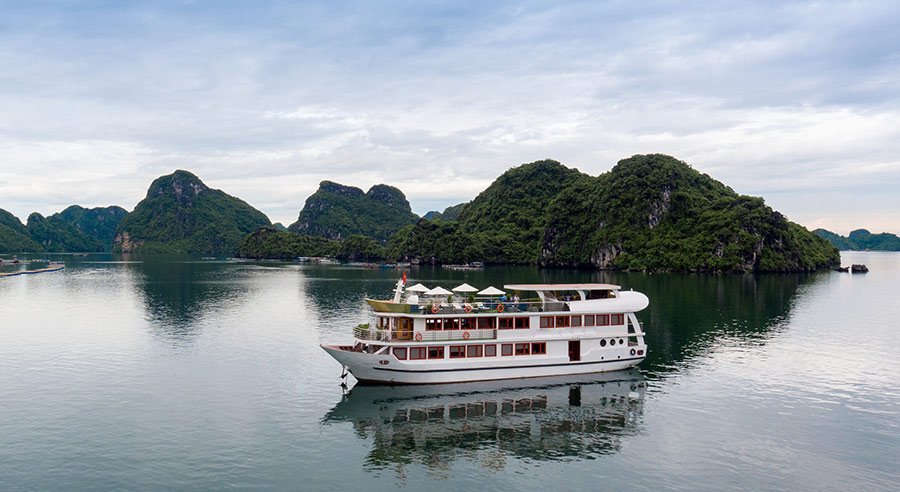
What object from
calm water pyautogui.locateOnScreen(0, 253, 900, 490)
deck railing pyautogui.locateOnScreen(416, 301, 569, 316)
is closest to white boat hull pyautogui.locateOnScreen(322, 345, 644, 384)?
calm water pyautogui.locateOnScreen(0, 253, 900, 490)

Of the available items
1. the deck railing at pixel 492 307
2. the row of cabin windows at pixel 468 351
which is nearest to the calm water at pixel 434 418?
the row of cabin windows at pixel 468 351

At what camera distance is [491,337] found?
49.2 meters

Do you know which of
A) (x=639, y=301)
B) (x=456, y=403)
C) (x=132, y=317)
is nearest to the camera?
(x=456, y=403)

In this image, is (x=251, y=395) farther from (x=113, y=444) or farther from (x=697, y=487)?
(x=697, y=487)

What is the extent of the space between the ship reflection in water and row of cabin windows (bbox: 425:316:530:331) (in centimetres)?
454

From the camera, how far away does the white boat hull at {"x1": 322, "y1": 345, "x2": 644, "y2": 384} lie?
46.8 m

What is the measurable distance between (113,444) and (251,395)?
12.1 meters

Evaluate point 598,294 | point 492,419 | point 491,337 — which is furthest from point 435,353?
point 598,294

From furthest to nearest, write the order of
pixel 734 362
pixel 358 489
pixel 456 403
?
pixel 734 362 → pixel 456 403 → pixel 358 489

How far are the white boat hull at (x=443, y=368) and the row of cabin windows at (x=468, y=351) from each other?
64 cm

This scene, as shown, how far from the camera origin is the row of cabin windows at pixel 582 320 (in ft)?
167

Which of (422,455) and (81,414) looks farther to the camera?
(81,414)

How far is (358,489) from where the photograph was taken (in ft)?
99.5

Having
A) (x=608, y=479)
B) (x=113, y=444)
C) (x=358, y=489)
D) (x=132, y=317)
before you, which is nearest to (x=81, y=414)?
(x=113, y=444)
